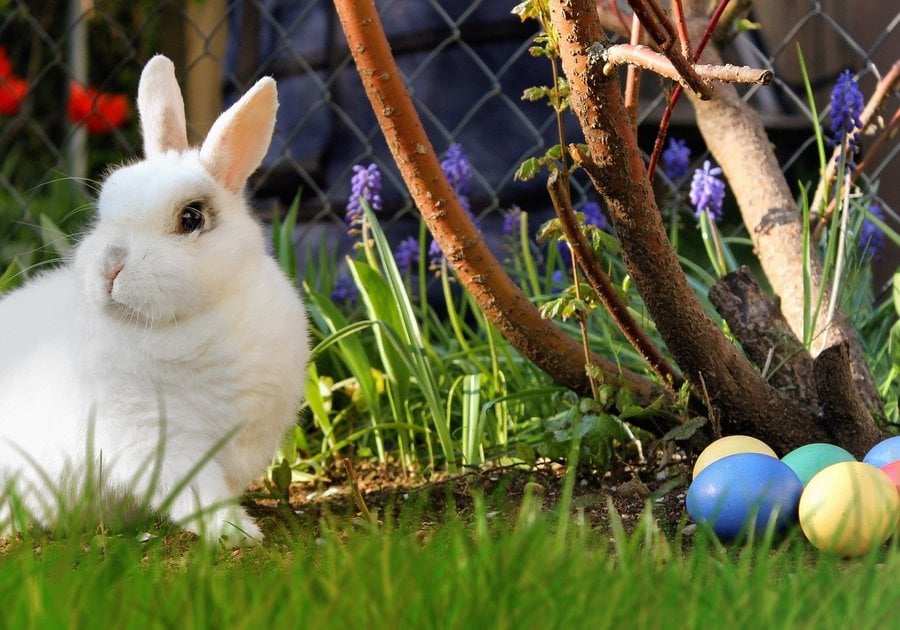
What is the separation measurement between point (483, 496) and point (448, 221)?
53 centimetres

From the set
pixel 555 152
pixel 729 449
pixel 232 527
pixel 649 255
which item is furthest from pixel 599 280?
pixel 232 527

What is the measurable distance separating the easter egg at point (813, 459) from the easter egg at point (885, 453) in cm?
4

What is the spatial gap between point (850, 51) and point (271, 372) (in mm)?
3440

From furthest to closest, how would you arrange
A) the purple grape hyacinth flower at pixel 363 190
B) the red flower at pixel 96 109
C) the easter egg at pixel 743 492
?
1. the red flower at pixel 96 109
2. the purple grape hyacinth flower at pixel 363 190
3. the easter egg at pixel 743 492

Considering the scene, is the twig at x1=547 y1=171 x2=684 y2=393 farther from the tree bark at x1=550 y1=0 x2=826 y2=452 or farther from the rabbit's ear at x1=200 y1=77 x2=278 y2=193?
the rabbit's ear at x1=200 y1=77 x2=278 y2=193

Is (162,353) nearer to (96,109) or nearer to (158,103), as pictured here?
(158,103)

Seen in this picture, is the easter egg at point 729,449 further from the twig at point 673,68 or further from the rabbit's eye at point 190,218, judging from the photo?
the rabbit's eye at point 190,218

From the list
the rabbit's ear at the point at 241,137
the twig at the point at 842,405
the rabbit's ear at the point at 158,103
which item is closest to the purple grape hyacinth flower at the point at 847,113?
the twig at the point at 842,405

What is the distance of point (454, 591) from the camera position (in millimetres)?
1088

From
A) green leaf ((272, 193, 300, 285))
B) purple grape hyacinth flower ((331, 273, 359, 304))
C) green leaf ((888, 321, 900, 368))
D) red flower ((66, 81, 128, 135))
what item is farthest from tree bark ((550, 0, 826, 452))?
red flower ((66, 81, 128, 135))

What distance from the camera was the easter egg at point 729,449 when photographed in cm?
179

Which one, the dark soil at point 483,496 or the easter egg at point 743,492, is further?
the dark soil at point 483,496

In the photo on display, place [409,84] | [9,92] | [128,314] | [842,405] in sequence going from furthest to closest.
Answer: [9,92]
[409,84]
[842,405]
[128,314]

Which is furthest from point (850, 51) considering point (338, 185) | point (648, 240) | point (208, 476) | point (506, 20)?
point (208, 476)
